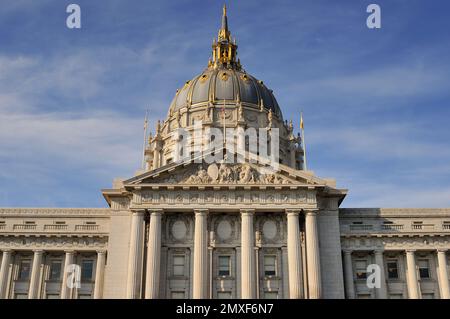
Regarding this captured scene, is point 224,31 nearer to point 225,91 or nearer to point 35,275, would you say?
point 225,91

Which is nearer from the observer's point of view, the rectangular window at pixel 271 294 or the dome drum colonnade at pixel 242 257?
the dome drum colonnade at pixel 242 257

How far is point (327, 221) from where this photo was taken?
1967 inches

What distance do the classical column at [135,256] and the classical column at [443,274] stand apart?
87.2ft

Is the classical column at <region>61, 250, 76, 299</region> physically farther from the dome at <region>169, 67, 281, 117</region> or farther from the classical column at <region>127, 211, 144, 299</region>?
the dome at <region>169, 67, 281, 117</region>

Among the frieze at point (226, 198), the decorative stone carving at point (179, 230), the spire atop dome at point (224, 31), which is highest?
the spire atop dome at point (224, 31)

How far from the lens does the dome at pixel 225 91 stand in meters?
84.4

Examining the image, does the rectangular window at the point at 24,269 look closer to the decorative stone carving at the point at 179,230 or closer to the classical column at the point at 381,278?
the decorative stone carving at the point at 179,230

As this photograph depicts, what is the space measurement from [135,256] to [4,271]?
13.2 m

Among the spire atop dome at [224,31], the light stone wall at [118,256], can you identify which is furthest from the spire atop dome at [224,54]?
the light stone wall at [118,256]

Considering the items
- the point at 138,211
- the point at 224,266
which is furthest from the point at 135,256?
the point at 224,266

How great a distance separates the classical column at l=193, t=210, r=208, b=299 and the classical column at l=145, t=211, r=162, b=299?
3.14m

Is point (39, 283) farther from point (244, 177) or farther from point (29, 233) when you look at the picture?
point (244, 177)

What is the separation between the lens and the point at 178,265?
48375 millimetres
